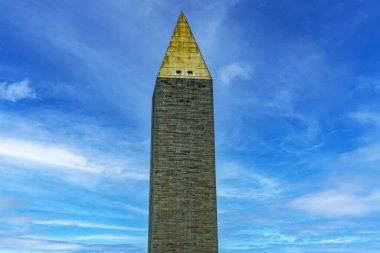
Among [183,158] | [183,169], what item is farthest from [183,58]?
[183,169]

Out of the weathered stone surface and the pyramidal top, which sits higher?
the pyramidal top

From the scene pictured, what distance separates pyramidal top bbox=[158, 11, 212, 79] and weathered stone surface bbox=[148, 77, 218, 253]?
1.37 feet

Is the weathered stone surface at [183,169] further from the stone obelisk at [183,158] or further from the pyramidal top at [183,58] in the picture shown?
the pyramidal top at [183,58]

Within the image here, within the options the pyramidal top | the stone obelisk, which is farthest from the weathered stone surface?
the pyramidal top

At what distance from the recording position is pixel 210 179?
27547mm

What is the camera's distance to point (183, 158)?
2764 cm

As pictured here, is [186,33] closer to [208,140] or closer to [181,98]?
[181,98]

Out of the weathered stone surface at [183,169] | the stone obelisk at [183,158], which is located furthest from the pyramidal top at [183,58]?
the weathered stone surface at [183,169]

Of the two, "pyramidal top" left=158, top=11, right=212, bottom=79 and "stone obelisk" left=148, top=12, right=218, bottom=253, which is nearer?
"stone obelisk" left=148, top=12, right=218, bottom=253

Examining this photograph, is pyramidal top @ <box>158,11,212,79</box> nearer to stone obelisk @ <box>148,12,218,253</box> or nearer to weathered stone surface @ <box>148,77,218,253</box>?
stone obelisk @ <box>148,12,218,253</box>

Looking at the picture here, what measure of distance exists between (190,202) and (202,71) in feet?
24.5

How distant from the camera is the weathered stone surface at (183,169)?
2647 centimetres

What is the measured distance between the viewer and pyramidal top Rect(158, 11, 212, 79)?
29.2 meters

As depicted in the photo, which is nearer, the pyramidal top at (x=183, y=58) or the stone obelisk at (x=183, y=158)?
the stone obelisk at (x=183, y=158)
